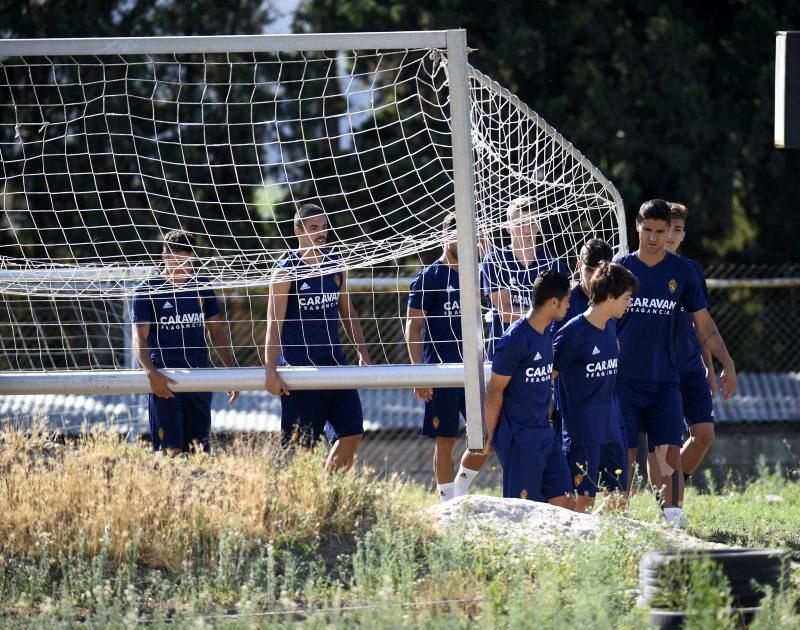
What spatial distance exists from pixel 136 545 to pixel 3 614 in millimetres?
657

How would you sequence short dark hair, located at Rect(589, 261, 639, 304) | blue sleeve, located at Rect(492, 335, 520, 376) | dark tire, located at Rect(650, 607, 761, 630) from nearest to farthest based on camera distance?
dark tire, located at Rect(650, 607, 761, 630), blue sleeve, located at Rect(492, 335, 520, 376), short dark hair, located at Rect(589, 261, 639, 304)

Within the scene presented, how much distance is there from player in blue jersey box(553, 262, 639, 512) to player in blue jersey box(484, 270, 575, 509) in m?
0.25

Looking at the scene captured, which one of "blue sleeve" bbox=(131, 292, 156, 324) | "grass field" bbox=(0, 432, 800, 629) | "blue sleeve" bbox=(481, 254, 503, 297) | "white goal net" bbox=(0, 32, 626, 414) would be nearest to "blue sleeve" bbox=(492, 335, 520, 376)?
"grass field" bbox=(0, 432, 800, 629)

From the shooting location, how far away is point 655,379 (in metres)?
7.36

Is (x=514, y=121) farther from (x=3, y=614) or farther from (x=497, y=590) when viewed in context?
(x=3, y=614)

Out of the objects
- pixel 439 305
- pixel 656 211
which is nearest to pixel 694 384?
pixel 656 211

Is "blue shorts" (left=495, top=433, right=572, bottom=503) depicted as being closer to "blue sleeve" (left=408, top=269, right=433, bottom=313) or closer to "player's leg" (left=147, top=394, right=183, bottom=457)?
"blue sleeve" (left=408, top=269, right=433, bottom=313)

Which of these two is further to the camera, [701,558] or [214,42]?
[214,42]

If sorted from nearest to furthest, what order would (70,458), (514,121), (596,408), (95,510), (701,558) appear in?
(701,558)
(95,510)
(70,458)
(596,408)
(514,121)

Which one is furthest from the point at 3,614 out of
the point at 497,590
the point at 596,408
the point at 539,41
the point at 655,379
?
the point at 539,41

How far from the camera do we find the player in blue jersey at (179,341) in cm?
807

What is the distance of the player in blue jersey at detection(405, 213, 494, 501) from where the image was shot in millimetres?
7820

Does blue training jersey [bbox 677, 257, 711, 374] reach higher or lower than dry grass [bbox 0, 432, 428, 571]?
higher

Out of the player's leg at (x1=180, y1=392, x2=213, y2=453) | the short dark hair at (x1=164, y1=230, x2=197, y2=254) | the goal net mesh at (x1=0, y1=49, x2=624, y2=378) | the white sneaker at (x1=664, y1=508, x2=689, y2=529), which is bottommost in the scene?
the white sneaker at (x1=664, y1=508, x2=689, y2=529)
